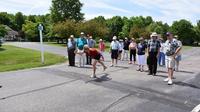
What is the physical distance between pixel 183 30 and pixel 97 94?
10205 cm

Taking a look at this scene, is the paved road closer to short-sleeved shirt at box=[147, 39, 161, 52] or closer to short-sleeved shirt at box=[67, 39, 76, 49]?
short-sleeved shirt at box=[147, 39, 161, 52]

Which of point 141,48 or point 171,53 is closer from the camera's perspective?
point 171,53

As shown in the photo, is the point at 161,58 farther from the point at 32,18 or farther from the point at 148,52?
the point at 32,18

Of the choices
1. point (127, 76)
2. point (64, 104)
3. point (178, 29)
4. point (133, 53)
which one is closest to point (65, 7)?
point (178, 29)

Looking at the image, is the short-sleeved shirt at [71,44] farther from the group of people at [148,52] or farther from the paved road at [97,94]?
the paved road at [97,94]

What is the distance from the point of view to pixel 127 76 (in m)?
13.6

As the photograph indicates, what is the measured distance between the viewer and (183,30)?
10731 cm

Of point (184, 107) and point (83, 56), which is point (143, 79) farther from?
point (83, 56)

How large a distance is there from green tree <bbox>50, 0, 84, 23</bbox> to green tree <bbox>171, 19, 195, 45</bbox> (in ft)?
133

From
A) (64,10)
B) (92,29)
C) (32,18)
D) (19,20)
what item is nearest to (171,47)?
(92,29)

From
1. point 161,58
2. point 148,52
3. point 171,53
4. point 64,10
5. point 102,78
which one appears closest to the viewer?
point 171,53

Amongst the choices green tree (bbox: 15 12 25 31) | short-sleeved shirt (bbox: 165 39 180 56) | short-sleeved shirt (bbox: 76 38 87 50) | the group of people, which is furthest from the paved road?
green tree (bbox: 15 12 25 31)

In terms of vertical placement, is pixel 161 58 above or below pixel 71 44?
below

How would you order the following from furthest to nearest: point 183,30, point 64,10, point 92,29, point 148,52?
point 183,30 < point 64,10 < point 92,29 < point 148,52
